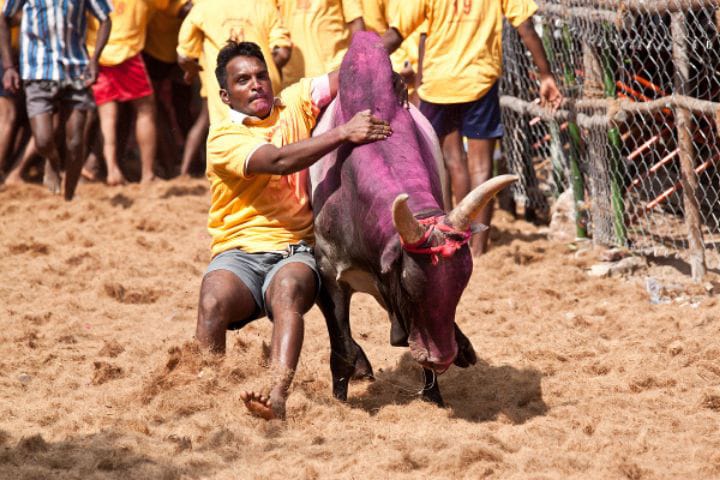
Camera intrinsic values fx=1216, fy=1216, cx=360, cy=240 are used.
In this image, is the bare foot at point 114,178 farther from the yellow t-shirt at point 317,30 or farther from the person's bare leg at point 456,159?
the person's bare leg at point 456,159

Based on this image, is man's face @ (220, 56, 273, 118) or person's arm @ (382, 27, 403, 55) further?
person's arm @ (382, 27, 403, 55)

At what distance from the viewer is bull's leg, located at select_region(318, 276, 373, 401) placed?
17.0 ft

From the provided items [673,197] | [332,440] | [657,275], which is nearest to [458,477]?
[332,440]

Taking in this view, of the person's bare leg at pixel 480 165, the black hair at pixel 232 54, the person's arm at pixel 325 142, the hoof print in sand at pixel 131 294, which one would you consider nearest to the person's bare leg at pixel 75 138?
the hoof print in sand at pixel 131 294

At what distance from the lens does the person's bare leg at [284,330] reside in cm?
469

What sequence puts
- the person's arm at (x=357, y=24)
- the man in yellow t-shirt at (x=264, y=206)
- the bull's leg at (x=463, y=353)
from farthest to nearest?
1. the person's arm at (x=357, y=24)
2. the bull's leg at (x=463, y=353)
3. the man in yellow t-shirt at (x=264, y=206)

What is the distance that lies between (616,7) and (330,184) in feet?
9.79

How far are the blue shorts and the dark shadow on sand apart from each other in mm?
3812

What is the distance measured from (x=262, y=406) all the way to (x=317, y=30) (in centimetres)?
463

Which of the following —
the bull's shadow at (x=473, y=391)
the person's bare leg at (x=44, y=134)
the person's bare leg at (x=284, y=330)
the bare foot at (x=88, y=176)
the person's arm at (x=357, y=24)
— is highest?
the person's arm at (x=357, y=24)

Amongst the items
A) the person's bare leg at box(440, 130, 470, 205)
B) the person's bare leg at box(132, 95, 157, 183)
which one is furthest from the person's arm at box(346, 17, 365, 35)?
the person's bare leg at box(132, 95, 157, 183)

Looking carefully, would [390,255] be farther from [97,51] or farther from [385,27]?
[97,51]

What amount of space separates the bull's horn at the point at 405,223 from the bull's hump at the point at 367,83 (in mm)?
867

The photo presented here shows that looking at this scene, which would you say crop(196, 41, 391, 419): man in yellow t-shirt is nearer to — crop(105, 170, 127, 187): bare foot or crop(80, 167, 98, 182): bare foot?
crop(105, 170, 127, 187): bare foot
